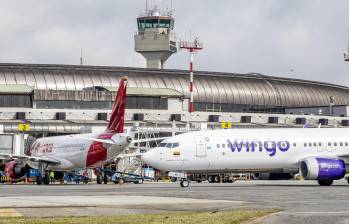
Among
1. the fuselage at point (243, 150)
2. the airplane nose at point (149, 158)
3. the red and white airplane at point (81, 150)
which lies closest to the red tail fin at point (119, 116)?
the red and white airplane at point (81, 150)

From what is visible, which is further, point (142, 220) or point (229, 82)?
point (229, 82)

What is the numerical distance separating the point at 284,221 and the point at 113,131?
154ft

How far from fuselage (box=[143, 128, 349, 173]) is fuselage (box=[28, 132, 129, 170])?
15.7m

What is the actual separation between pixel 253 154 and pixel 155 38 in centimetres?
12950

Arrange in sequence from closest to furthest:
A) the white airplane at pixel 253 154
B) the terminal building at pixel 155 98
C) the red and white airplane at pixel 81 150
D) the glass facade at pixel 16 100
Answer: the white airplane at pixel 253 154 → the red and white airplane at pixel 81 150 → the terminal building at pixel 155 98 → the glass facade at pixel 16 100

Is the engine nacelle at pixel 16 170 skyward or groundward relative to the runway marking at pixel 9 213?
groundward

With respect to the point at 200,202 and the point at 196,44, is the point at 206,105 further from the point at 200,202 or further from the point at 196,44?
the point at 200,202

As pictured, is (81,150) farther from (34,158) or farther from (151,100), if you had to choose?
(151,100)

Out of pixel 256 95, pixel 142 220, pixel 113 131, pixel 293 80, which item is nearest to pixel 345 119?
pixel 256 95

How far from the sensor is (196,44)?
418ft

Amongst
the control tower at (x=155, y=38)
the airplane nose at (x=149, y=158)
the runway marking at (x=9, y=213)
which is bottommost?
the runway marking at (x=9, y=213)

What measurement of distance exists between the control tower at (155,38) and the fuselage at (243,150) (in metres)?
126

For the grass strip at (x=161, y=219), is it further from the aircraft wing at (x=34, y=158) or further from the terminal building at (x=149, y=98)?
the terminal building at (x=149, y=98)

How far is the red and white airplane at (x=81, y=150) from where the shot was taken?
70.1 m
